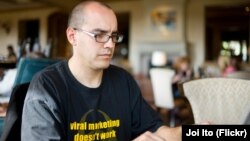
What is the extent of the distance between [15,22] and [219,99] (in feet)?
11.3

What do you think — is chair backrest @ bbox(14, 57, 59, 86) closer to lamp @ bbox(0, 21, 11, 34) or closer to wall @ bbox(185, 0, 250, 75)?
lamp @ bbox(0, 21, 11, 34)

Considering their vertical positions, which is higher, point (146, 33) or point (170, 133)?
point (146, 33)

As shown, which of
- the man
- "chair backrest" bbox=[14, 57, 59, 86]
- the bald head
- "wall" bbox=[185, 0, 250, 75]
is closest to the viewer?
the man

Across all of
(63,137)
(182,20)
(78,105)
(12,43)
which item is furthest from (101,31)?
(182,20)

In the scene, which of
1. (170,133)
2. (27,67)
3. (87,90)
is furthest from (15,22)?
(170,133)

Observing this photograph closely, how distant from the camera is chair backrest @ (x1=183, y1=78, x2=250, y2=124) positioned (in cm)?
200

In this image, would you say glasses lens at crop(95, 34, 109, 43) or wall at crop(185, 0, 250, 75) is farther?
wall at crop(185, 0, 250, 75)

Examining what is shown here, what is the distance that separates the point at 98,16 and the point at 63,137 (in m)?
0.40

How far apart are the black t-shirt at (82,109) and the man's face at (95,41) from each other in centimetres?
8

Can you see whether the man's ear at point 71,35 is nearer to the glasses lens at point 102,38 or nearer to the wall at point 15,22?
the glasses lens at point 102,38

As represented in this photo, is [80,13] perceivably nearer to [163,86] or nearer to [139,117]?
[139,117]

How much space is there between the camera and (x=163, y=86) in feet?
12.7

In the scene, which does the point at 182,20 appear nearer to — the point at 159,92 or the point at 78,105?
the point at 159,92

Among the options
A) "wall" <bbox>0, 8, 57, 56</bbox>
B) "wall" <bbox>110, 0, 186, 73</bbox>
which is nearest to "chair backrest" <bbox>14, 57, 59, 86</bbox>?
"wall" <bbox>0, 8, 57, 56</bbox>
